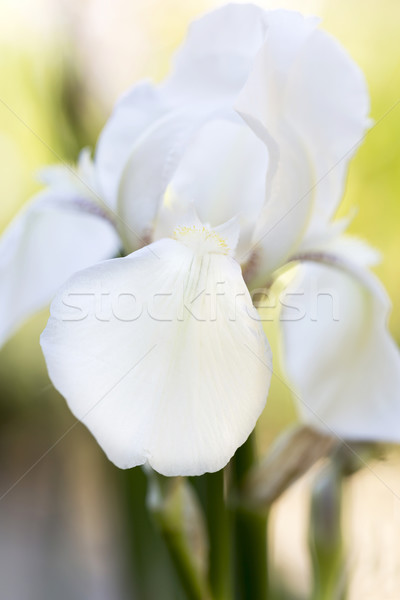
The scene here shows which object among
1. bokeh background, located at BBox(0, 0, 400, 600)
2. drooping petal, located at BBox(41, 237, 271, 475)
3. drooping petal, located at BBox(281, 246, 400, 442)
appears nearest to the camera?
drooping petal, located at BBox(41, 237, 271, 475)

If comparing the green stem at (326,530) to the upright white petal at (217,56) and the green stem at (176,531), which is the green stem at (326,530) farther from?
the upright white petal at (217,56)

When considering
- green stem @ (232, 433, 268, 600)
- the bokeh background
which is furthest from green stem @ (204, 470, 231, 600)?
the bokeh background

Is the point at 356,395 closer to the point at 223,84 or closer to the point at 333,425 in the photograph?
the point at 333,425

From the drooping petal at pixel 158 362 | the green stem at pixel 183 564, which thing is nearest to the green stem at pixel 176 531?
the green stem at pixel 183 564

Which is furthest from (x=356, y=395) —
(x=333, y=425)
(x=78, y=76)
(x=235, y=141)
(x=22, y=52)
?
(x=22, y=52)

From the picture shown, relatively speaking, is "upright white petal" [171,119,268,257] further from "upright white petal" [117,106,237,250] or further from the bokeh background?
the bokeh background

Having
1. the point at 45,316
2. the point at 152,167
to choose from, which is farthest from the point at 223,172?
the point at 45,316
